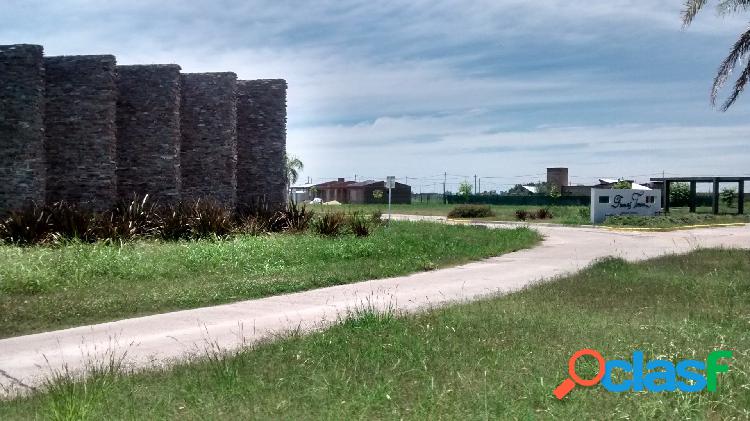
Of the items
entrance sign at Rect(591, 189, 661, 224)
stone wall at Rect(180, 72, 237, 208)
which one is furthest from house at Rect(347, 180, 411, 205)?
stone wall at Rect(180, 72, 237, 208)

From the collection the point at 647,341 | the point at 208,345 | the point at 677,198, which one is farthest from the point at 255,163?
the point at 677,198

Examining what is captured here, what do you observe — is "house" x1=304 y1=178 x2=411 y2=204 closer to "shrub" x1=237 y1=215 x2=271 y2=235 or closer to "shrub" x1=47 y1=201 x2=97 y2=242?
"shrub" x1=237 y1=215 x2=271 y2=235

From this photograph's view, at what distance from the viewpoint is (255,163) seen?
2797 centimetres

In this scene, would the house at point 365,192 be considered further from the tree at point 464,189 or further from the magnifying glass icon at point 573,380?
the magnifying glass icon at point 573,380

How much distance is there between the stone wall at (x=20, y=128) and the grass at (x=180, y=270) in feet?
14.0

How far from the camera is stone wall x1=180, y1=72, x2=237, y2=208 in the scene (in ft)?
84.3

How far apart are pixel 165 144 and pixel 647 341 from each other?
1989 cm

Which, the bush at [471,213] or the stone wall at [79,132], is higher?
the stone wall at [79,132]

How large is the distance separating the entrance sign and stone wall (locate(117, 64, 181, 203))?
24.0 m

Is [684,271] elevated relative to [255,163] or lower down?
lower down

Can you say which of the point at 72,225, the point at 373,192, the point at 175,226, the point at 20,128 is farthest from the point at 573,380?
the point at 373,192

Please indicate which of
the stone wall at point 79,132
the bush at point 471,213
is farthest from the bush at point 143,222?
the bush at point 471,213

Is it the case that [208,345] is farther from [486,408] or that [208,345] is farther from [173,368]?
[486,408]

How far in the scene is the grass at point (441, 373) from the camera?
507 centimetres
